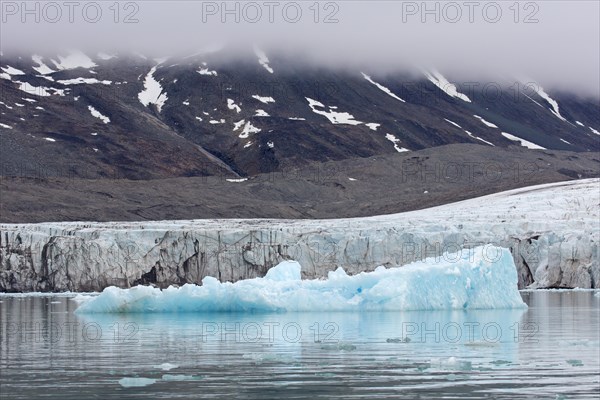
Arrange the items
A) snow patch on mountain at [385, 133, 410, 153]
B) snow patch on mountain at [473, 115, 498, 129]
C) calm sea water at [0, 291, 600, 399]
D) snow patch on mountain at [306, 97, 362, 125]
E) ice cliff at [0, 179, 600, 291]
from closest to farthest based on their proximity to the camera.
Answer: calm sea water at [0, 291, 600, 399] < ice cliff at [0, 179, 600, 291] < snow patch on mountain at [385, 133, 410, 153] < snow patch on mountain at [306, 97, 362, 125] < snow patch on mountain at [473, 115, 498, 129]

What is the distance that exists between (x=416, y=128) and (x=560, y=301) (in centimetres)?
11017

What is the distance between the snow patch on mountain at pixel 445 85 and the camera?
170 m

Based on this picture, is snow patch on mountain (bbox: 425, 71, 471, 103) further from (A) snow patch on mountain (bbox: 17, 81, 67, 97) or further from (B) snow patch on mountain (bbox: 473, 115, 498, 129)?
(A) snow patch on mountain (bbox: 17, 81, 67, 97)

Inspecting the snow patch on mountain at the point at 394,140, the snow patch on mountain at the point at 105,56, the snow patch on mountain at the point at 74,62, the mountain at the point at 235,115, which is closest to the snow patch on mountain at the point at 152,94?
the mountain at the point at 235,115

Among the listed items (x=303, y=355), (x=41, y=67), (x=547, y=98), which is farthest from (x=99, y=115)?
(x=303, y=355)

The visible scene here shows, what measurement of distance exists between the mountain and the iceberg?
6873 cm

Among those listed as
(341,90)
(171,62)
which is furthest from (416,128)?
(171,62)

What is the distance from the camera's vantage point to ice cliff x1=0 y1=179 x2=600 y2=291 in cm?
4519

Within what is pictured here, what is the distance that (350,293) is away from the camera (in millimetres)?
30438

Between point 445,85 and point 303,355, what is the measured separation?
156m

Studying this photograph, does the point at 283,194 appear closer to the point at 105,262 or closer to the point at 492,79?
the point at 105,262

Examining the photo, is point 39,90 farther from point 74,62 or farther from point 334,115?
point 334,115

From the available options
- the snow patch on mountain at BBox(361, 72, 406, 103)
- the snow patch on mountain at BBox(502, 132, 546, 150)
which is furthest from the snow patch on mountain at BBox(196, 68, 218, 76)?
the snow patch on mountain at BBox(502, 132, 546, 150)

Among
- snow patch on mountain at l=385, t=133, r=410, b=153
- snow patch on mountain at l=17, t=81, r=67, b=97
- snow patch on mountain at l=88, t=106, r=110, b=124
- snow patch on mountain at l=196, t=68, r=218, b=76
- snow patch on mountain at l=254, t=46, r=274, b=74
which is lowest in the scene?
snow patch on mountain at l=385, t=133, r=410, b=153
